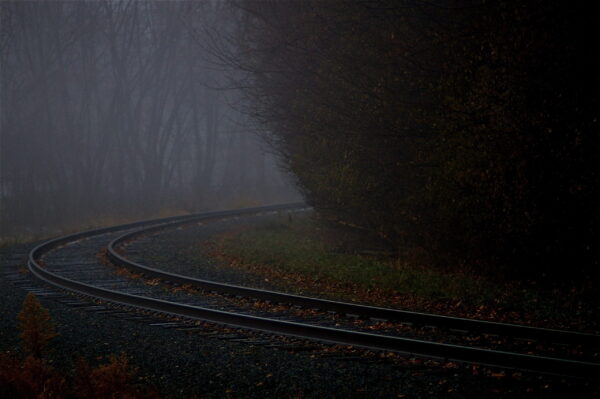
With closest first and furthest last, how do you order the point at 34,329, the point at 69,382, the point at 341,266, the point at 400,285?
the point at 69,382
the point at 34,329
the point at 400,285
the point at 341,266

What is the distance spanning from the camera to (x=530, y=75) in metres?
12.1

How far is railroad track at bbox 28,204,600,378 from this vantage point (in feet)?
24.5

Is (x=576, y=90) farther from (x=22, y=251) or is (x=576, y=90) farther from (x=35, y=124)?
(x=35, y=124)

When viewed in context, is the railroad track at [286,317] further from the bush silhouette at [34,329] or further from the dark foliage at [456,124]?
the dark foliage at [456,124]

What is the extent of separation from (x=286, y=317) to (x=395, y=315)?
1.82 m

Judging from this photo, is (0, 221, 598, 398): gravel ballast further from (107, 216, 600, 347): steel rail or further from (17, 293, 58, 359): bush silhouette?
Result: (107, 216, 600, 347): steel rail

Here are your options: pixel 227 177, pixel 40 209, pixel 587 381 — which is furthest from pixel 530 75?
pixel 227 177

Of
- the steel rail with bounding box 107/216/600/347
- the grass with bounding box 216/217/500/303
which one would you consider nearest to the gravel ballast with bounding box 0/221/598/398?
the steel rail with bounding box 107/216/600/347

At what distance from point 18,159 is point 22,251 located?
1761 centimetres

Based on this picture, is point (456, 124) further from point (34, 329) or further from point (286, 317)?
point (34, 329)

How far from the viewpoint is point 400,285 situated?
41.5 feet

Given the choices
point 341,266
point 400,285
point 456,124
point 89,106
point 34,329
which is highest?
point 89,106

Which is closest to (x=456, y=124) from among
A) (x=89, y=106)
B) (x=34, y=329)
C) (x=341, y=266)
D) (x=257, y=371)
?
(x=341, y=266)

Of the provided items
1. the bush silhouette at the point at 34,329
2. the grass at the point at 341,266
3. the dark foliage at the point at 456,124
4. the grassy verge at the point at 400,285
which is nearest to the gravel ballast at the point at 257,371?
the bush silhouette at the point at 34,329
